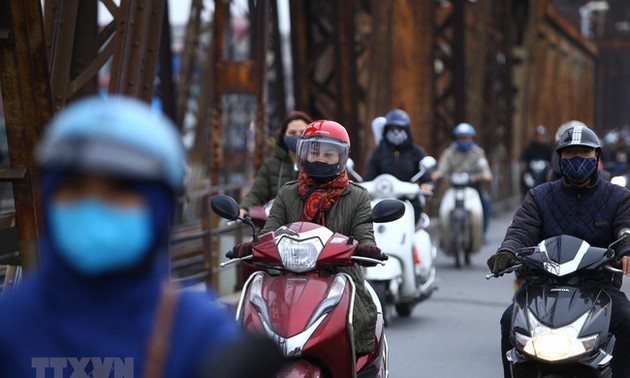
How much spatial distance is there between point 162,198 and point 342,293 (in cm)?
364

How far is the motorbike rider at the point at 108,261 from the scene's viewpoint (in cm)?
228

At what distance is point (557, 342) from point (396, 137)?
19.2ft

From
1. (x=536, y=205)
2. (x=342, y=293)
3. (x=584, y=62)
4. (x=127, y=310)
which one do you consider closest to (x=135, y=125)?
(x=127, y=310)

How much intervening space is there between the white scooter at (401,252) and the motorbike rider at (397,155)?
1.62 feet

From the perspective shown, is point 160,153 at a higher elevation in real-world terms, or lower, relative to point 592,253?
higher

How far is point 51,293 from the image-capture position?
2.37 meters

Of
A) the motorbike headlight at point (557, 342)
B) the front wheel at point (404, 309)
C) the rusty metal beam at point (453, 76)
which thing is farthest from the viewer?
the rusty metal beam at point (453, 76)

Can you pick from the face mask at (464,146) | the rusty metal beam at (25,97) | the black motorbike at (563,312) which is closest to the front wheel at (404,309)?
the rusty metal beam at (25,97)

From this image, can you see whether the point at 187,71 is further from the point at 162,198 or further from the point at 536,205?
the point at 162,198

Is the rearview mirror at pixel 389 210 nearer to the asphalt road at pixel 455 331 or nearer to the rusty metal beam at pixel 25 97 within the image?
the rusty metal beam at pixel 25 97

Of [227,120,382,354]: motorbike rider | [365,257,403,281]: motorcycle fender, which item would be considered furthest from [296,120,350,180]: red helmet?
[365,257,403,281]: motorcycle fender

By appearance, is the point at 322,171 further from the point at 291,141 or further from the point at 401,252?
the point at 401,252

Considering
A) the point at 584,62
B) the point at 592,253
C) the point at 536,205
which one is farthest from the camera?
the point at 584,62

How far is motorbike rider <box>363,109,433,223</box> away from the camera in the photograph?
1200 cm
